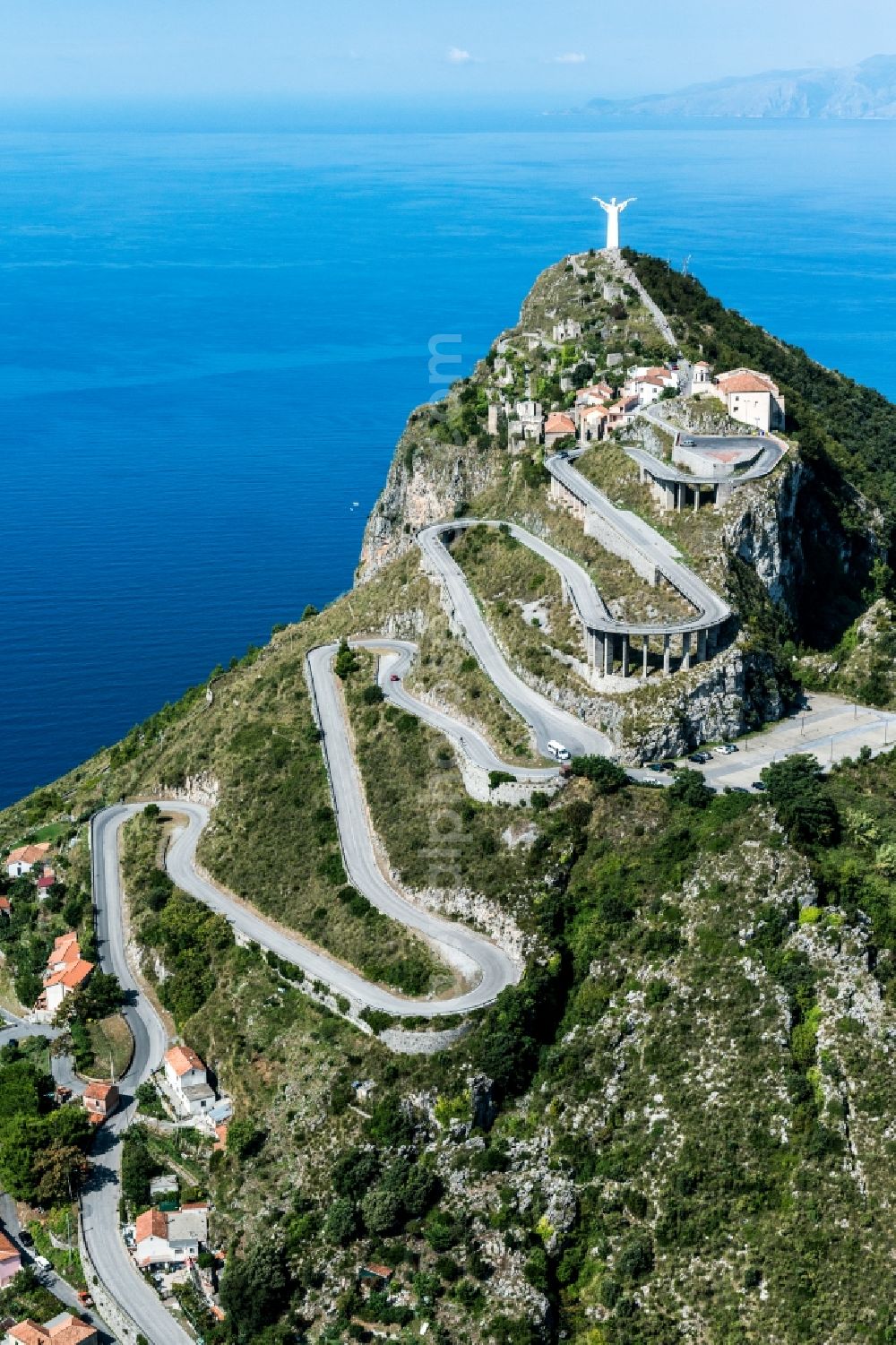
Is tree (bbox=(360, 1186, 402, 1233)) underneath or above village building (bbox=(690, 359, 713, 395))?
underneath

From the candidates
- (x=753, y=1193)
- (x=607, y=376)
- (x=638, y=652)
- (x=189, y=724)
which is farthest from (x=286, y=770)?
(x=607, y=376)

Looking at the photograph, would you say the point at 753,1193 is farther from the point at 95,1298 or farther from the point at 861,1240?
the point at 95,1298

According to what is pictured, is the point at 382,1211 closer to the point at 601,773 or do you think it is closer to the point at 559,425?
the point at 601,773

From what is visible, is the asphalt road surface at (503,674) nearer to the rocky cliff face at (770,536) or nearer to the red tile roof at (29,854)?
the rocky cliff face at (770,536)

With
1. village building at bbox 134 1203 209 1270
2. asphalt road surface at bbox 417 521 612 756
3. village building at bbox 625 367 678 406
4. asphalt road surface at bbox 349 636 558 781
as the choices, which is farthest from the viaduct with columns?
village building at bbox 134 1203 209 1270

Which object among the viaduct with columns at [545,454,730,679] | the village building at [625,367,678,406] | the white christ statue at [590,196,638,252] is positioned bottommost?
the viaduct with columns at [545,454,730,679]

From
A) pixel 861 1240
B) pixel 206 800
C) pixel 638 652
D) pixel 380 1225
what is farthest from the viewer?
pixel 206 800

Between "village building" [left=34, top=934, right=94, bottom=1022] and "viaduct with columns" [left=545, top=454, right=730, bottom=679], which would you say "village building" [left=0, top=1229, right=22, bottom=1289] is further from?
"viaduct with columns" [left=545, top=454, right=730, bottom=679]
